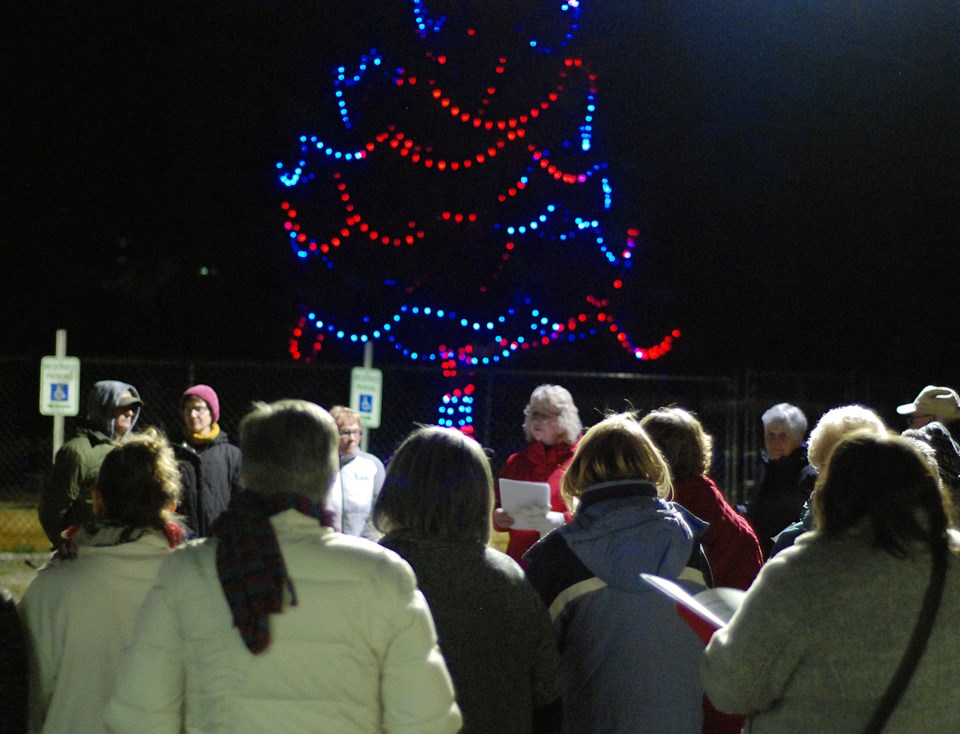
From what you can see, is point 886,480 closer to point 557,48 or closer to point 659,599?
point 659,599

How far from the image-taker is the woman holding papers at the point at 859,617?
2.46 meters

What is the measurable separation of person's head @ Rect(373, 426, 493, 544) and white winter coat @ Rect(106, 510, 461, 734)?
0.48 meters

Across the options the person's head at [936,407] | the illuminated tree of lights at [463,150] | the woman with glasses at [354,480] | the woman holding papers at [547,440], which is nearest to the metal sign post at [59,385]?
the illuminated tree of lights at [463,150]

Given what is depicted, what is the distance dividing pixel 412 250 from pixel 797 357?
17202 mm

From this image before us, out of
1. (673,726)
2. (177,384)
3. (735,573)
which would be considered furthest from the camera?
(177,384)

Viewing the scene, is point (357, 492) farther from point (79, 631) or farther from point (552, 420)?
point (79, 631)

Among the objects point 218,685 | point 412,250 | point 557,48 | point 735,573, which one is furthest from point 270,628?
point 412,250

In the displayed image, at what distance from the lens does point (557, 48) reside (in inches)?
356

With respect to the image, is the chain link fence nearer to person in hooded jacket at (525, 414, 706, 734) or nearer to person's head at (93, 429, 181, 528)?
person in hooded jacket at (525, 414, 706, 734)

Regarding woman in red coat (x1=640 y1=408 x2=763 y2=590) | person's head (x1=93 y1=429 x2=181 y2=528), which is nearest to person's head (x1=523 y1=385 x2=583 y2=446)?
woman in red coat (x1=640 y1=408 x2=763 y2=590)

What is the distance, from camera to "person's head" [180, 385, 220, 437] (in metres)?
6.67

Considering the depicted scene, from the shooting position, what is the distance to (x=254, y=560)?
2566 millimetres

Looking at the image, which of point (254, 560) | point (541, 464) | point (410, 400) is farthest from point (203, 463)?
point (410, 400)

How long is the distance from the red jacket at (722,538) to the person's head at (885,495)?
5.59ft
